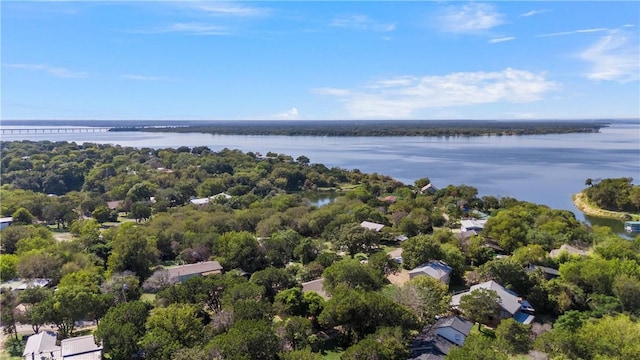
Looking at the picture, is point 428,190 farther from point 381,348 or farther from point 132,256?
point 381,348

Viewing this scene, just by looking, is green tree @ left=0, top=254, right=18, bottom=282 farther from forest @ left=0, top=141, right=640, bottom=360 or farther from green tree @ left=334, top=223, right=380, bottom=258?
green tree @ left=334, top=223, right=380, bottom=258

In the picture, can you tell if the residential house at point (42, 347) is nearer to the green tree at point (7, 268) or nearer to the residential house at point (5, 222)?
the green tree at point (7, 268)

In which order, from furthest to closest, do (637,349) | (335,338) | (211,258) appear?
(211,258) → (335,338) → (637,349)

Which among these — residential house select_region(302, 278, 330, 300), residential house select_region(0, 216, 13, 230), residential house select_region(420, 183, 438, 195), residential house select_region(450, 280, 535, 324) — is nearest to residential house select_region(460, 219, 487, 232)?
residential house select_region(450, 280, 535, 324)

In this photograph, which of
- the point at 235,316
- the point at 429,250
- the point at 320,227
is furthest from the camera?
the point at 320,227

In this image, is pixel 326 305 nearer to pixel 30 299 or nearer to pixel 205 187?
pixel 30 299

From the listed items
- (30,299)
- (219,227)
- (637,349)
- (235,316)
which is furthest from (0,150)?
(637,349)

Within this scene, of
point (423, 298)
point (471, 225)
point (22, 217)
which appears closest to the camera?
point (423, 298)

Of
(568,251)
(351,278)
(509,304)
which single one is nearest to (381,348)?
(351,278)
